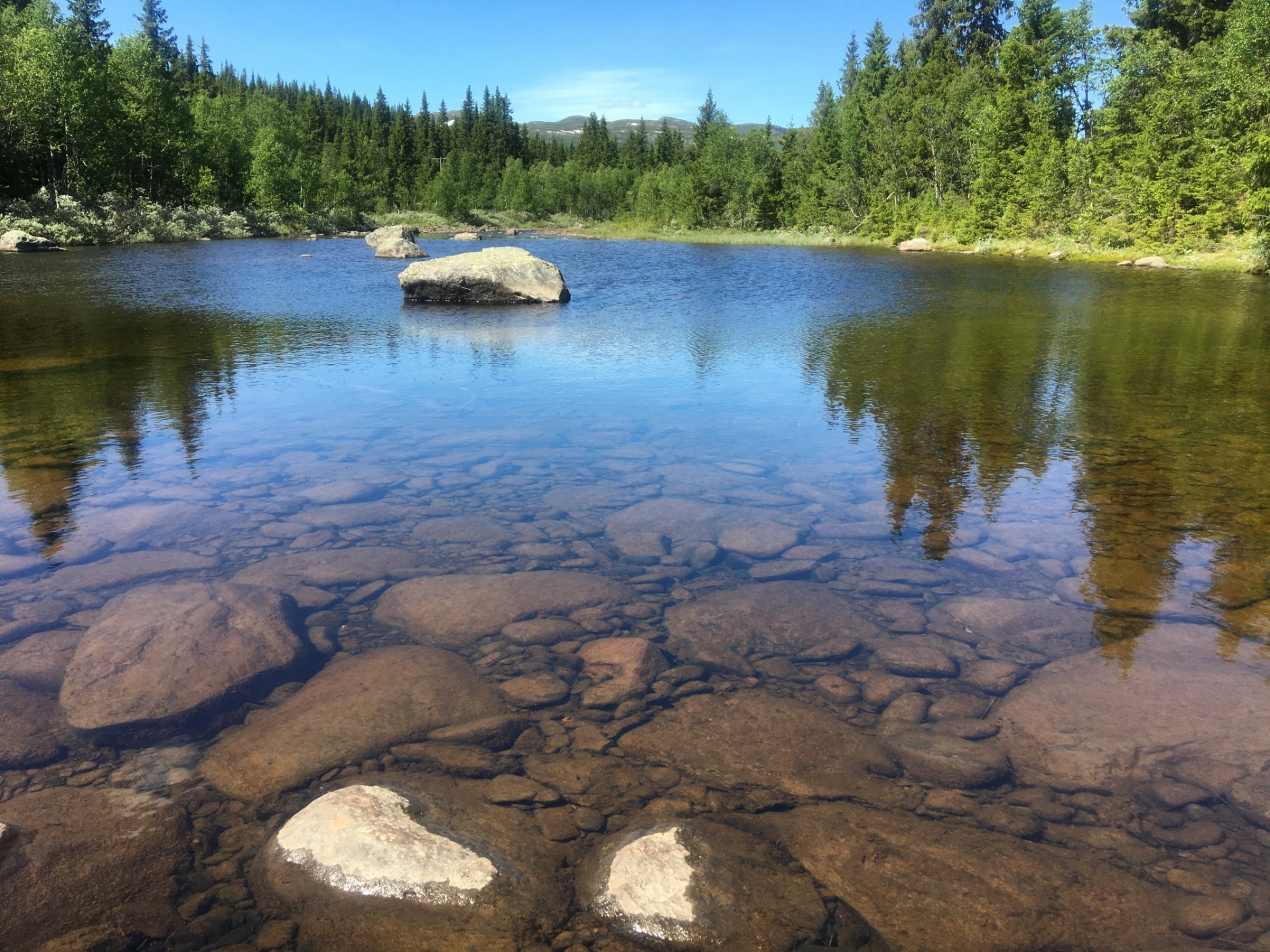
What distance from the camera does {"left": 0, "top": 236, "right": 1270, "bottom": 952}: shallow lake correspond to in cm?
302

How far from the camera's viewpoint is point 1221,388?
11648mm

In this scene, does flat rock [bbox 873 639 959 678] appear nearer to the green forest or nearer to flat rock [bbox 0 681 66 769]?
flat rock [bbox 0 681 66 769]

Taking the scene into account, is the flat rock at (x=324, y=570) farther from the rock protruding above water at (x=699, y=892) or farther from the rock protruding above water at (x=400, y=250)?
the rock protruding above water at (x=400, y=250)


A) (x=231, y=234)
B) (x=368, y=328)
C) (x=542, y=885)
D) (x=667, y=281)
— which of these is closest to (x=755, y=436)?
(x=542, y=885)

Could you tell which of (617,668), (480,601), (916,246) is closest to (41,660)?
(480,601)

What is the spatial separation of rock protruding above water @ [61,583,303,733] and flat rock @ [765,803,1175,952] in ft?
9.42

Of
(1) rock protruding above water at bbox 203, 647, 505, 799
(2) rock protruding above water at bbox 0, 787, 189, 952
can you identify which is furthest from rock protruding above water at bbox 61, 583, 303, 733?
(2) rock protruding above water at bbox 0, 787, 189, 952

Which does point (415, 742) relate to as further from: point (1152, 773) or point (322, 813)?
point (1152, 773)

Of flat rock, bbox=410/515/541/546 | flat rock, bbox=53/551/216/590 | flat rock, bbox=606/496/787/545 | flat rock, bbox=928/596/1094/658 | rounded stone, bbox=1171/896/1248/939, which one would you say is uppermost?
flat rock, bbox=606/496/787/545

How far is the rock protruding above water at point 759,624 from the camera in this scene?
15.9 ft

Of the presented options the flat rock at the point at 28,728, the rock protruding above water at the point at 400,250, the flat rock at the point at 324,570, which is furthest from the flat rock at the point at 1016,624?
the rock protruding above water at the point at 400,250

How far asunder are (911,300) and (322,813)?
2314 centimetres

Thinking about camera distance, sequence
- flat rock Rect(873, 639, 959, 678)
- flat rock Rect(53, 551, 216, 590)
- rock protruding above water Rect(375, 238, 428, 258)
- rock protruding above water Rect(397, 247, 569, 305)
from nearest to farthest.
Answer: flat rock Rect(873, 639, 959, 678), flat rock Rect(53, 551, 216, 590), rock protruding above water Rect(397, 247, 569, 305), rock protruding above water Rect(375, 238, 428, 258)

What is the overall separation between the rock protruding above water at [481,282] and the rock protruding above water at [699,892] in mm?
19852
